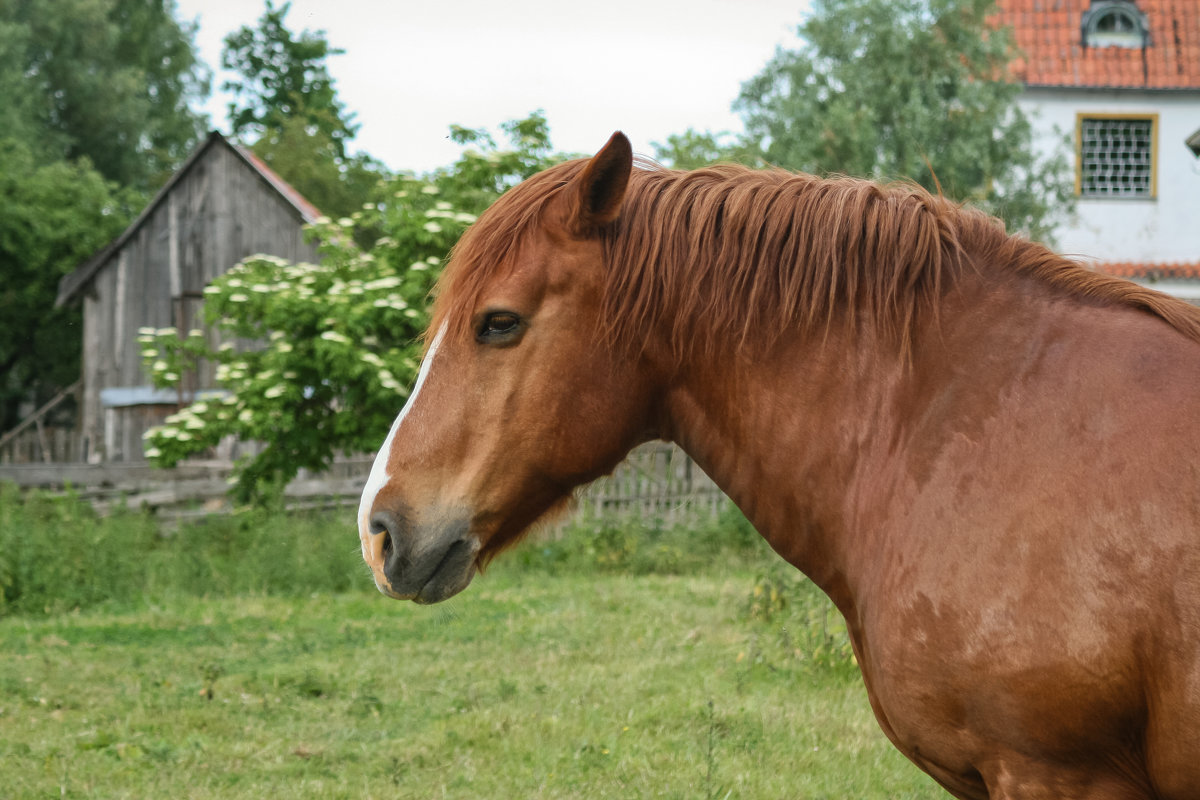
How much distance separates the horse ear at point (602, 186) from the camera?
2078mm

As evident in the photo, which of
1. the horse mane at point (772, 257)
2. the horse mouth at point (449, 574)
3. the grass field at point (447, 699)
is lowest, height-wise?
the grass field at point (447, 699)

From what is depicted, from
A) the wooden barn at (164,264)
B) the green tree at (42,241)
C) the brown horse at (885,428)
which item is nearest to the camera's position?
the brown horse at (885,428)

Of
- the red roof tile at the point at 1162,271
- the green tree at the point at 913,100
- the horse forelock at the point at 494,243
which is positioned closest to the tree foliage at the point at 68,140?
the green tree at the point at 913,100

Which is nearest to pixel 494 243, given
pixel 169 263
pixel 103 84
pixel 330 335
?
pixel 330 335

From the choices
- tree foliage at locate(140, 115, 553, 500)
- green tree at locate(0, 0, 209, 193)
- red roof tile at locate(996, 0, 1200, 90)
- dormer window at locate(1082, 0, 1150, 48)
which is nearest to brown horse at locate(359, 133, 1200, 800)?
tree foliage at locate(140, 115, 553, 500)

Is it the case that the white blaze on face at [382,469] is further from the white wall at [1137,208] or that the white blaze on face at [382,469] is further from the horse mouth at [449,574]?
the white wall at [1137,208]

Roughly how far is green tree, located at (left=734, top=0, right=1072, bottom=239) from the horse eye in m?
13.7

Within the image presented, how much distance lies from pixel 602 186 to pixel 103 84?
94.7ft

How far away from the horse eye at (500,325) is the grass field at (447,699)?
233 cm

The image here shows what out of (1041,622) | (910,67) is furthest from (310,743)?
(910,67)

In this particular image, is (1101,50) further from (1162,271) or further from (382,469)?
(382,469)

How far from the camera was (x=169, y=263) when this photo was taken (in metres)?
19.1

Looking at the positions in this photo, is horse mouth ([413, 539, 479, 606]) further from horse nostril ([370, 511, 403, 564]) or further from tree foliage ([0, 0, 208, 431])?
tree foliage ([0, 0, 208, 431])

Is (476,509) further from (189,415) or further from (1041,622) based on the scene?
(189,415)
